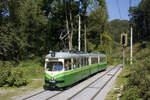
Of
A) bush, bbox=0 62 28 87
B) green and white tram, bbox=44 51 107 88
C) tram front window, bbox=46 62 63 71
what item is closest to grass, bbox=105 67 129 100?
green and white tram, bbox=44 51 107 88

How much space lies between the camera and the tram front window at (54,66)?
14.9 m

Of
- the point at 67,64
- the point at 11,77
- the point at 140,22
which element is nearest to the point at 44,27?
the point at 11,77

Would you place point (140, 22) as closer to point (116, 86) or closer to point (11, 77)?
point (116, 86)

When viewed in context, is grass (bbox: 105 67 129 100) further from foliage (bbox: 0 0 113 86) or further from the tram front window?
foliage (bbox: 0 0 113 86)

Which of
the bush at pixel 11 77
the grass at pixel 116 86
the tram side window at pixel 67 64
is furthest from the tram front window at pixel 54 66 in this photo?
the grass at pixel 116 86

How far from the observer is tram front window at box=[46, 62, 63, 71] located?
1488 centimetres

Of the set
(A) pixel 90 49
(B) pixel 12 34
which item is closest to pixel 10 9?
(B) pixel 12 34

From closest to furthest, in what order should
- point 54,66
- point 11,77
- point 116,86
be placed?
point 54,66, point 116,86, point 11,77

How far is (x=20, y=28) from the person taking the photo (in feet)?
123

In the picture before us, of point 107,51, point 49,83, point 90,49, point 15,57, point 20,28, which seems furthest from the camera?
point 107,51

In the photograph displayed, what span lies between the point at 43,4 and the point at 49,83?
2581 cm

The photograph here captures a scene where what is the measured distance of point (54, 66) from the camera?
15.1 m

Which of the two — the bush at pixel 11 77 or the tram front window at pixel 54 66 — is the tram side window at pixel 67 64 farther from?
the bush at pixel 11 77

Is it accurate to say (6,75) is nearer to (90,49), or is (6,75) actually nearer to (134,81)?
(134,81)
